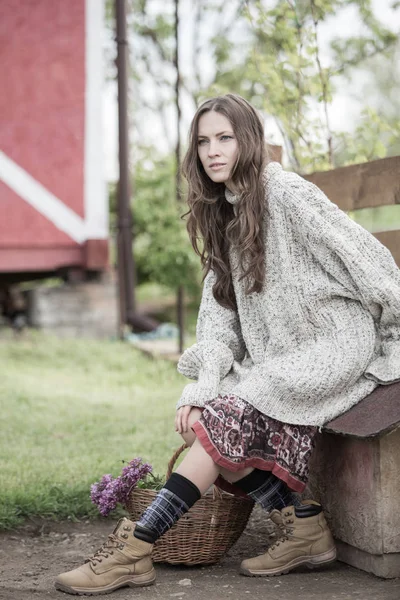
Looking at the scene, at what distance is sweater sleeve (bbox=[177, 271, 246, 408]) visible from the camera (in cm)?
291

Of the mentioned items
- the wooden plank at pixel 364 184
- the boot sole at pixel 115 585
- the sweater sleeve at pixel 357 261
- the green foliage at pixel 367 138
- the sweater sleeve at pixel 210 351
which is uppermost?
the green foliage at pixel 367 138

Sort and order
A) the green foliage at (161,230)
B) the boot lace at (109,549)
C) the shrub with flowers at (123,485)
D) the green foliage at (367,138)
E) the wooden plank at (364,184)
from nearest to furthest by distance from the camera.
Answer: the boot lace at (109,549), the shrub with flowers at (123,485), the wooden plank at (364,184), the green foliage at (367,138), the green foliage at (161,230)

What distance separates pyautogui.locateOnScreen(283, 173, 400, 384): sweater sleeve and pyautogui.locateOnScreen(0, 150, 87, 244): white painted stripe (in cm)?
674

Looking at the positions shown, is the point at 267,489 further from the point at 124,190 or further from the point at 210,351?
the point at 124,190

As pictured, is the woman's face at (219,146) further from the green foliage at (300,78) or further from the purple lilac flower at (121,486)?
the green foliage at (300,78)

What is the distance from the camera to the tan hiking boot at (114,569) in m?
2.69

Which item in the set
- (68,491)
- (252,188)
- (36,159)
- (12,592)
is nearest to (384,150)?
(252,188)

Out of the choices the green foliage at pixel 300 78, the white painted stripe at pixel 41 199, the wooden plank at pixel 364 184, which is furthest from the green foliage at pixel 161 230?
the wooden plank at pixel 364 184

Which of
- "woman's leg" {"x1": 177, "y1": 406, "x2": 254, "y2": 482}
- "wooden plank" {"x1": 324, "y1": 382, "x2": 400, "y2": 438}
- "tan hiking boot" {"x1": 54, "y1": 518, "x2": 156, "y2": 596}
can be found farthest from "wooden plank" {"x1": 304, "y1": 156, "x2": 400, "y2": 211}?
"tan hiking boot" {"x1": 54, "y1": 518, "x2": 156, "y2": 596}

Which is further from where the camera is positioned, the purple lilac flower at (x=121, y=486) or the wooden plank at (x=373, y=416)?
the purple lilac flower at (x=121, y=486)

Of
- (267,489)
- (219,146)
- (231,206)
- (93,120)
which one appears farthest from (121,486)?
(93,120)

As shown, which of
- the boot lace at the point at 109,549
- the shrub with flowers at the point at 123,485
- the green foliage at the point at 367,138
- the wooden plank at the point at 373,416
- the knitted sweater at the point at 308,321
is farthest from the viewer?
the green foliage at the point at 367,138

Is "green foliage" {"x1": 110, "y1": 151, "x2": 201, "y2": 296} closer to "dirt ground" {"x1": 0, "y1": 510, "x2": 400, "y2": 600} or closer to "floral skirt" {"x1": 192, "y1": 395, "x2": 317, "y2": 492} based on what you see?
"dirt ground" {"x1": 0, "y1": 510, "x2": 400, "y2": 600}

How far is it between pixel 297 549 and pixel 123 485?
0.65m
